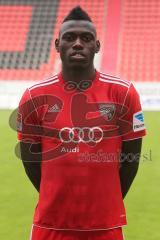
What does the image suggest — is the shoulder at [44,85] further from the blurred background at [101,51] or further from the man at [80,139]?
the blurred background at [101,51]

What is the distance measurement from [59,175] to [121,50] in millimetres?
17464

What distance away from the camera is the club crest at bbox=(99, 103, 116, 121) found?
8.55 feet

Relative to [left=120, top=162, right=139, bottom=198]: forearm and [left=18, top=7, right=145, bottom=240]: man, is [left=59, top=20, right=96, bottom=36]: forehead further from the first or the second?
[left=120, top=162, right=139, bottom=198]: forearm

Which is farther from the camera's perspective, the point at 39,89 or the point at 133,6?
the point at 133,6

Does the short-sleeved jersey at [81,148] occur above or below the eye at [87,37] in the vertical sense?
below

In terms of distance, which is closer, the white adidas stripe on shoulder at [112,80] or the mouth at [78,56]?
the mouth at [78,56]

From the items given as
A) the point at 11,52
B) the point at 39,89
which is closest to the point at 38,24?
the point at 11,52

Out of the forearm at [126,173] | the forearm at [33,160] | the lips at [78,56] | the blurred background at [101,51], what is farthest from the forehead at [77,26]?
the blurred background at [101,51]

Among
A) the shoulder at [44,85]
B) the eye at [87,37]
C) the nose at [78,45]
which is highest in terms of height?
the eye at [87,37]

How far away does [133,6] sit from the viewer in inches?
851

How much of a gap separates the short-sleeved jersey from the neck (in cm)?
3

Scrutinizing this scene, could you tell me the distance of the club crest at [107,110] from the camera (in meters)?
2.61

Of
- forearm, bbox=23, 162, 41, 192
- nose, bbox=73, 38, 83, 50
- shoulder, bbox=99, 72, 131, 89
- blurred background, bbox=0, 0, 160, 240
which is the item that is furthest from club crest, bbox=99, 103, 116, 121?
blurred background, bbox=0, 0, 160, 240

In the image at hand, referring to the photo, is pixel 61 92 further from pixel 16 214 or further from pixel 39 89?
pixel 16 214
